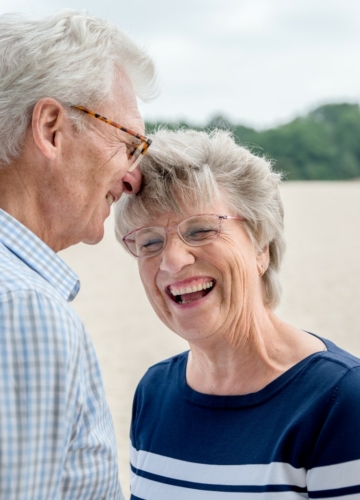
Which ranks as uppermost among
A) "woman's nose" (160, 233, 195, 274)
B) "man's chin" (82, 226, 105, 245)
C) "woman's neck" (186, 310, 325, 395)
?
"woman's nose" (160, 233, 195, 274)

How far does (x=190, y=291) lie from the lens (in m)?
2.67

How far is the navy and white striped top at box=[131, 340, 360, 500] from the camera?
2.16 meters

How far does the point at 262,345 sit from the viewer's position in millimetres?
2623

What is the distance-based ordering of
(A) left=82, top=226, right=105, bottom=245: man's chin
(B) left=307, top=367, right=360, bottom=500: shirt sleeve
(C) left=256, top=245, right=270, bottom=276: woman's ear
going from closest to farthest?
1. (B) left=307, top=367, right=360, bottom=500: shirt sleeve
2. (A) left=82, top=226, right=105, bottom=245: man's chin
3. (C) left=256, top=245, right=270, bottom=276: woman's ear

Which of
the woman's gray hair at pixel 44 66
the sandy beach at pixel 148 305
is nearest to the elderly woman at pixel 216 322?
the woman's gray hair at pixel 44 66

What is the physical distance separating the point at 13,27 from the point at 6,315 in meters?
0.93

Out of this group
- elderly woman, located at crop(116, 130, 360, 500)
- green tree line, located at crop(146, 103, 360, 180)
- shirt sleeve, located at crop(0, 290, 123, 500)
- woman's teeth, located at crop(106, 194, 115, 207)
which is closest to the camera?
shirt sleeve, located at crop(0, 290, 123, 500)

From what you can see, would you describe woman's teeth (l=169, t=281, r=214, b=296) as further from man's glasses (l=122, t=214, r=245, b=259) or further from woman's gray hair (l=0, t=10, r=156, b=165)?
woman's gray hair (l=0, t=10, r=156, b=165)

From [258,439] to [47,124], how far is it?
127cm

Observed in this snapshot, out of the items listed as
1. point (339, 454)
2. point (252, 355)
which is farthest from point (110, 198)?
point (339, 454)

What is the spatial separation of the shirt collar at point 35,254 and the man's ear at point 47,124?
25cm

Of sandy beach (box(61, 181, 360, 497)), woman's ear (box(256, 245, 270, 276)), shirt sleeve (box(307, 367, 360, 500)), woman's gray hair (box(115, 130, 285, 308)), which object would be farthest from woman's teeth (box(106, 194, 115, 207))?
sandy beach (box(61, 181, 360, 497))

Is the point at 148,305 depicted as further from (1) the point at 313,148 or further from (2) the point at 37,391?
(1) the point at 313,148

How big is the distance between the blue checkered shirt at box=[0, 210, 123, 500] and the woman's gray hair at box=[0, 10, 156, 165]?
503mm
